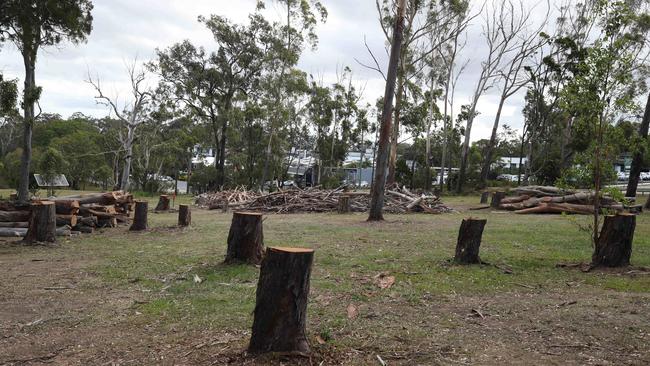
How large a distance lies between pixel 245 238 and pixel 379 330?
11.1 feet

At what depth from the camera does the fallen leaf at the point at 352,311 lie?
16.5 feet

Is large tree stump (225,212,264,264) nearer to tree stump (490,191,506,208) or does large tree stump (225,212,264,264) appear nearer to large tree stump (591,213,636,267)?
large tree stump (591,213,636,267)

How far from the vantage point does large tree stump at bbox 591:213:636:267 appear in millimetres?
7189

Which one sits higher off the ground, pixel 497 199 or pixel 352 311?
pixel 497 199

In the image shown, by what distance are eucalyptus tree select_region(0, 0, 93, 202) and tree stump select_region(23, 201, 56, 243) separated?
195 inches

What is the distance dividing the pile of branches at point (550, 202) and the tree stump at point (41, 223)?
15.3 m

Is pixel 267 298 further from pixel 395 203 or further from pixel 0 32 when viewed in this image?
pixel 395 203

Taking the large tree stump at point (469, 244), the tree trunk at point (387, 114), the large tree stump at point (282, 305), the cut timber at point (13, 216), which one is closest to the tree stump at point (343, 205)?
the tree trunk at point (387, 114)

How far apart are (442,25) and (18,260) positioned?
97.7ft

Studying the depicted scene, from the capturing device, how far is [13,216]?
36.7 feet

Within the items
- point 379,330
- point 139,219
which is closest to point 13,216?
point 139,219

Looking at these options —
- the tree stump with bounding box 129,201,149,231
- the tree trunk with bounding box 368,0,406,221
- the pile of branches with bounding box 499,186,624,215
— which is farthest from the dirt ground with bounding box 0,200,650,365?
the pile of branches with bounding box 499,186,624,215

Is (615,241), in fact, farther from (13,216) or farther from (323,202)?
(323,202)

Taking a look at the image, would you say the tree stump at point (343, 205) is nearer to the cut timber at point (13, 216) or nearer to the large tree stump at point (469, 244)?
the cut timber at point (13, 216)
